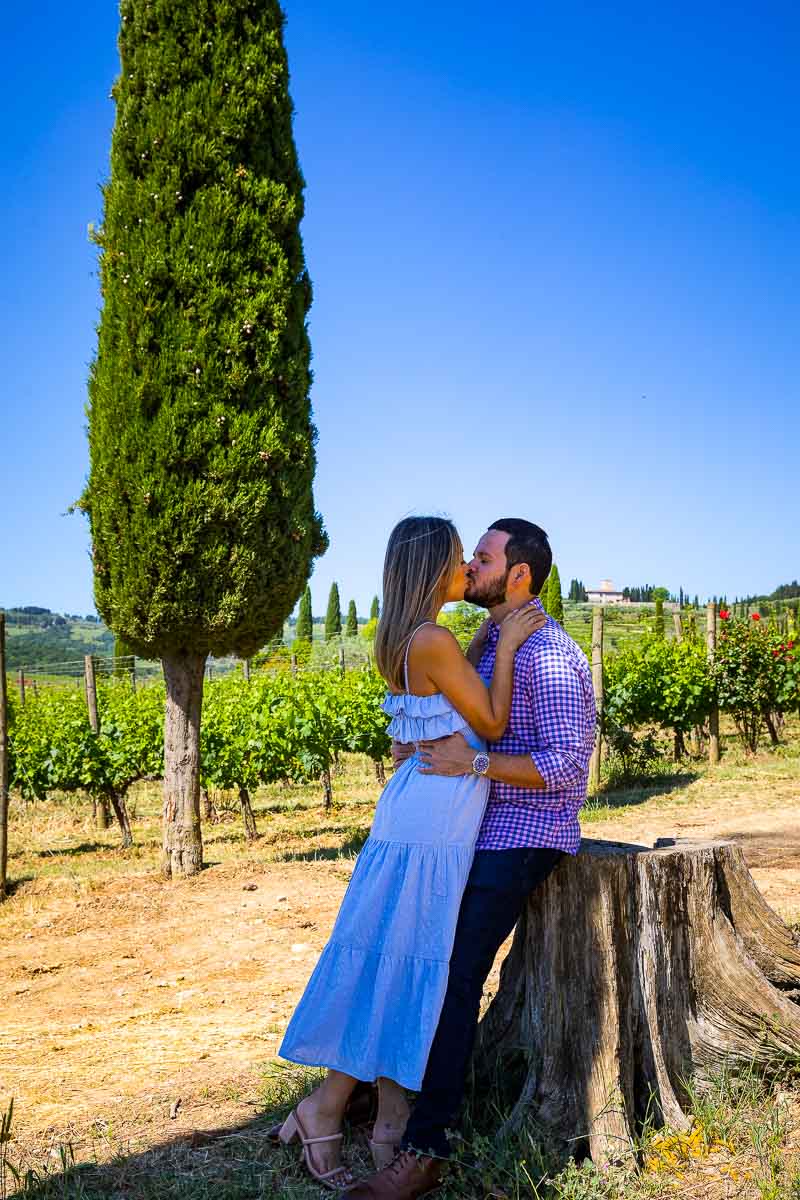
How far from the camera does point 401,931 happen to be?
9.57 ft

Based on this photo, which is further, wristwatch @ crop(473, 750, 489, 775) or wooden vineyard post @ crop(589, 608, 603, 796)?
wooden vineyard post @ crop(589, 608, 603, 796)

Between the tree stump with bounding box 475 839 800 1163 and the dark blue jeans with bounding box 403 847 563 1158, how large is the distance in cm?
26

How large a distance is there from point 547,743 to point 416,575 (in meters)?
0.66

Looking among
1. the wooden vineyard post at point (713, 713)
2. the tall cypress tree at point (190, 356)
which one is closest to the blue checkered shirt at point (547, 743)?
the tall cypress tree at point (190, 356)

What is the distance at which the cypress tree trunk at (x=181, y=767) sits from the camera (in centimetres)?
830

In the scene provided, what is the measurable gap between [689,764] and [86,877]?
889 centimetres

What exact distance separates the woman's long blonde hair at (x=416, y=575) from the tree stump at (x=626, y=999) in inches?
37.0

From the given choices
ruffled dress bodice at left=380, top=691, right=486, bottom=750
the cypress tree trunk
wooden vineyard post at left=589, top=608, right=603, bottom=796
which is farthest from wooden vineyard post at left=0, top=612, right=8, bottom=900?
wooden vineyard post at left=589, top=608, right=603, bottom=796

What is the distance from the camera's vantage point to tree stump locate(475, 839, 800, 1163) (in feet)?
10.0

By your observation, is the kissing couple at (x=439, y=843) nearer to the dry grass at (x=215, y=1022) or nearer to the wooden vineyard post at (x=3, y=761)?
the dry grass at (x=215, y=1022)

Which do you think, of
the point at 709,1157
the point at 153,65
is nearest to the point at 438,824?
the point at 709,1157

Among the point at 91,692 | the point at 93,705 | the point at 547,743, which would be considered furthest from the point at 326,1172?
the point at 91,692

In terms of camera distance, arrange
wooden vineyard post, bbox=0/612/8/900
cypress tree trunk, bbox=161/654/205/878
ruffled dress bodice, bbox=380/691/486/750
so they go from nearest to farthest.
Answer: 1. ruffled dress bodice, bbox=380/691/486/750
2. wooden vineyard post, bbox=0/612/8/900
3. cypress tree trunk, bbox=161/654/205/878

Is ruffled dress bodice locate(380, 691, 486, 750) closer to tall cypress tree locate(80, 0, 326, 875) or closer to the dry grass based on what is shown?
the dry grass
